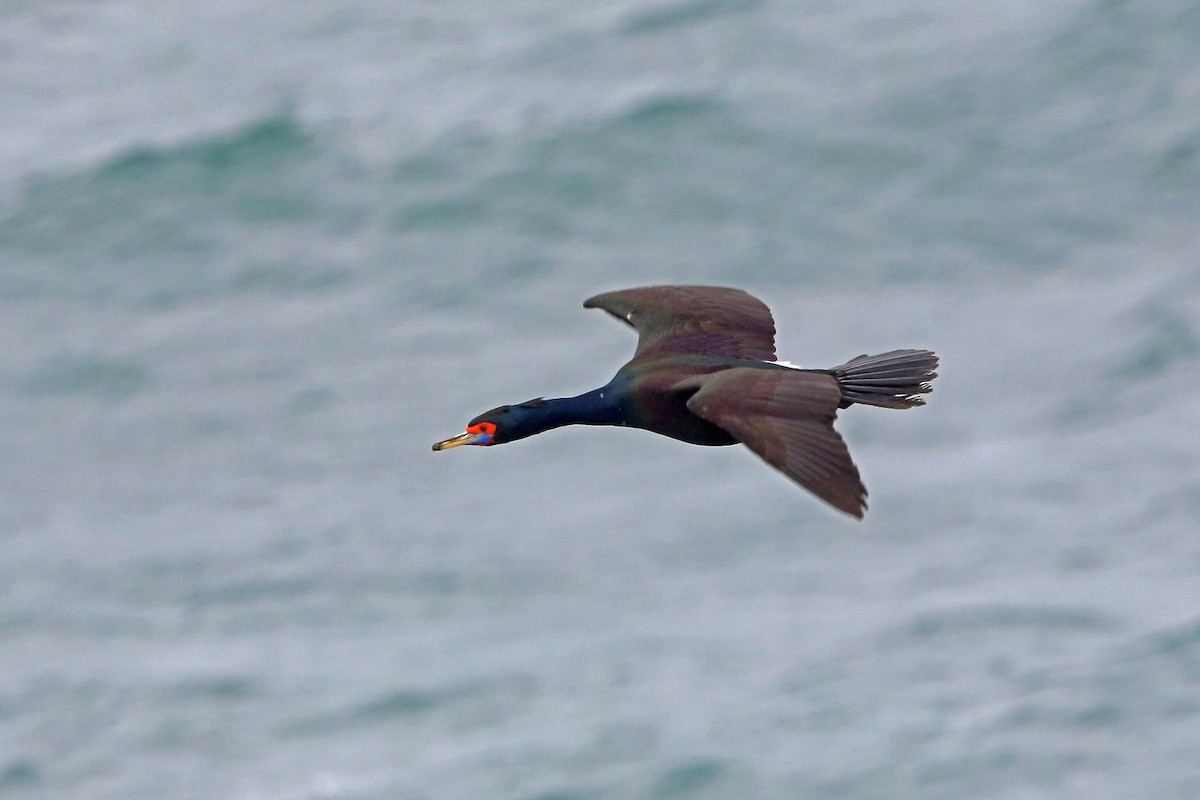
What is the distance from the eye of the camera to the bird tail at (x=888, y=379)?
9.98 m

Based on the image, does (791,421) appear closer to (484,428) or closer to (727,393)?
(727,393)

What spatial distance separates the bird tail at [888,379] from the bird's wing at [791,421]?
0.44 metres

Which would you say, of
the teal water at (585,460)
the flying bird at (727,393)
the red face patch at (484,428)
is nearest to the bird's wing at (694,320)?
the flying bird at (727,393)

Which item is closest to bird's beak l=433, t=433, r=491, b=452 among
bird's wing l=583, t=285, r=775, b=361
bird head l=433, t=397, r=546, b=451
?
bird head l=433, t=397, r=546, b=451

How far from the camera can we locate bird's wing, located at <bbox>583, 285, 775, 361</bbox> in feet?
35.2

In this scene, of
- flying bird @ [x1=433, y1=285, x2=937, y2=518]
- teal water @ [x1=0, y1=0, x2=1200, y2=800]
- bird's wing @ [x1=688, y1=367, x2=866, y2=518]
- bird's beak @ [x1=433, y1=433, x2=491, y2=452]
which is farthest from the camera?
teal water @ [x1=0, y1=0, x2=1200, y2=800]

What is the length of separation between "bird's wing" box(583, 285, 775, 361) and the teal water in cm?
1126

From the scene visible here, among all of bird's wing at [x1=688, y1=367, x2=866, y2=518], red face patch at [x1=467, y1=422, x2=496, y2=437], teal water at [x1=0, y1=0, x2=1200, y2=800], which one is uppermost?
teal water at [x1=0, y1=0, x2=1200, y2=800]

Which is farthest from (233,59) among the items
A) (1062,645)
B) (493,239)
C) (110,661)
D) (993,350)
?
(1062,645)

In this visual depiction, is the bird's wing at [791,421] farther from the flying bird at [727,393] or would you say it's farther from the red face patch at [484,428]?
the red face patch at [484,428]

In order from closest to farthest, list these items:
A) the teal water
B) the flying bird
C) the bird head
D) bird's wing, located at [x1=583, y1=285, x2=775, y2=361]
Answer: the flying bird, the bird head, bird's wing, located at [x1=583, y1=285, x2=775, y2=361], the teal water

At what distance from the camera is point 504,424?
10047 millimetres

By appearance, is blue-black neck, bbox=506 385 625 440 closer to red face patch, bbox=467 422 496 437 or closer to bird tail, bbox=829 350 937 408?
red face patch, bbox=467 422 496 437

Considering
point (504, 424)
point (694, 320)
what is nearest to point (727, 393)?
point (504, 424)
